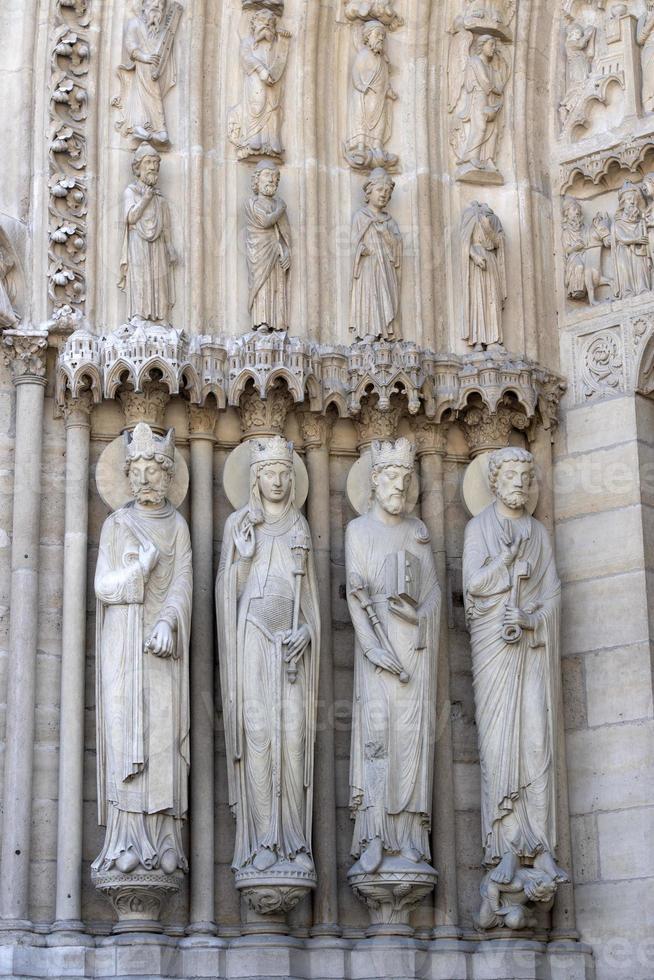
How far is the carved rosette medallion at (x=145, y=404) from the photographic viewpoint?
11.0 m

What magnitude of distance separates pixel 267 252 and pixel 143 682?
2603 millimetres

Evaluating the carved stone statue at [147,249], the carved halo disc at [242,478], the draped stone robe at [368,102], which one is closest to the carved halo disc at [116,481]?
the carved halo disc at [242,478]

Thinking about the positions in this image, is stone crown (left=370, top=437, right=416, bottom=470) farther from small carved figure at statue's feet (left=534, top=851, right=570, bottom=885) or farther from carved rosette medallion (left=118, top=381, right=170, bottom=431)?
small carved figure at statue's feet (left=534, top=851, right=570, bottom=885)

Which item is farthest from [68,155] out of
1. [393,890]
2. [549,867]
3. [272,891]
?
[549,867]

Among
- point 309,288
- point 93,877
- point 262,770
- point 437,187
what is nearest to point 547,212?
point 437,187

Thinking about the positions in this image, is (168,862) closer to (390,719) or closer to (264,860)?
(264,860)

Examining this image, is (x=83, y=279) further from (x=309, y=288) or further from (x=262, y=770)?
(x=262, y=770)

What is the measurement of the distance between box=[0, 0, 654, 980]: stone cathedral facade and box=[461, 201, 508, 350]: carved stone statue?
0.02 meters

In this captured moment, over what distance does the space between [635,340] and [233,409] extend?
2352 millimetres

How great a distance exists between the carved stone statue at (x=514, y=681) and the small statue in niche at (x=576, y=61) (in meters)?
2.38

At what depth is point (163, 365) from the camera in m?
10.8

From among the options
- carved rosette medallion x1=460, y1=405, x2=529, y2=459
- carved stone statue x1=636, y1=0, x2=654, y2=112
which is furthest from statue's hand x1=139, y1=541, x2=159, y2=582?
carved stone statue x1=636, y1=0, x2=654, y2=112

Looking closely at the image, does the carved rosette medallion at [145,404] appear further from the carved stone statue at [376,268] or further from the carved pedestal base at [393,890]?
the carved pedestal base at [393,890]

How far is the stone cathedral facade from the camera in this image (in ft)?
34.1
